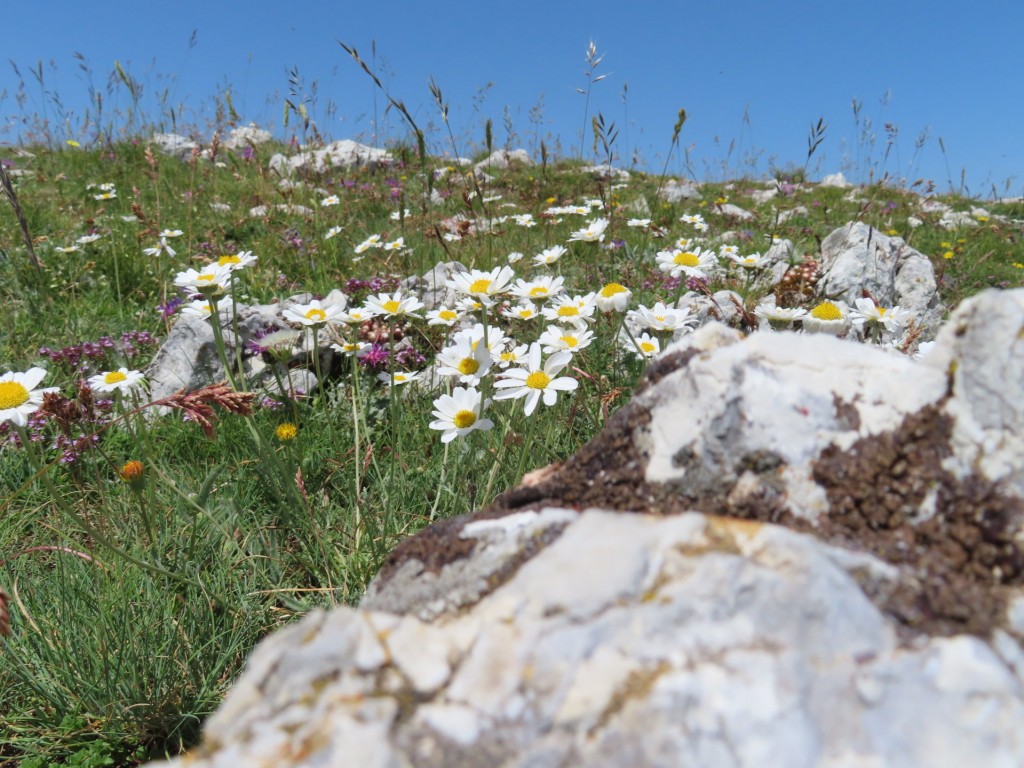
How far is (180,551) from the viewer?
2.34 m

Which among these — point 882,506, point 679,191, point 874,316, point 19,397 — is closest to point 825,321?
point 874,316

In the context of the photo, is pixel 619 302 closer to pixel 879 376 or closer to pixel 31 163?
pixel 879 376

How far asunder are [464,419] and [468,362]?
229mm

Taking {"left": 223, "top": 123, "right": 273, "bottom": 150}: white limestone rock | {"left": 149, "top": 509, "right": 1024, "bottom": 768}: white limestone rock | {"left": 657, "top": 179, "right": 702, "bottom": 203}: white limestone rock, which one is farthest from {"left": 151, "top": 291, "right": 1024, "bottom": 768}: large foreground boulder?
{"left": 223, "top": 123, "right": 273, "bottom": 150}: white limestone rock

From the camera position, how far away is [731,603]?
78cm

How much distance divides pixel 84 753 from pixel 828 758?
1998mm

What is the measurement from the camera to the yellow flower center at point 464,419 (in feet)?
7.82

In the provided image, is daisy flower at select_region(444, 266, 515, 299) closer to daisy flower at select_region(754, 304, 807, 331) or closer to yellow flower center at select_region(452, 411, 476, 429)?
yellow flower center at select_region(452, 411, 476, 429)

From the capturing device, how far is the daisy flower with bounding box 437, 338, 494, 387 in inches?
87.9

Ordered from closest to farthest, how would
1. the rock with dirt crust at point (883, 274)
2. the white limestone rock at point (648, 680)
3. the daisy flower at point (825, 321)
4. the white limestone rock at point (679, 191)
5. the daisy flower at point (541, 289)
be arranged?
the white limestone rock at point (648, 680) → the daisy flower at point (825, 321) → the daisy flower at point (541, 289) → the rock with dirt crust at point (883, 274) → the white limestone rock at point (679, 191)

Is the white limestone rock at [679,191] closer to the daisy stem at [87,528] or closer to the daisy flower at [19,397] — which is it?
the daisy flower at [19,397]

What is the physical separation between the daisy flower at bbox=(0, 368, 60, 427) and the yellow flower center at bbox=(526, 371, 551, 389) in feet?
A: 4.98

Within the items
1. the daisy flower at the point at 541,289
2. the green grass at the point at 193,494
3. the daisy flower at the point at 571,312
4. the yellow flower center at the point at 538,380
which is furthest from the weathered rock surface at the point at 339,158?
the yellow flower center at the point at 538,380

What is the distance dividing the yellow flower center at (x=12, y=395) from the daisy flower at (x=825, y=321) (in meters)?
2.80
